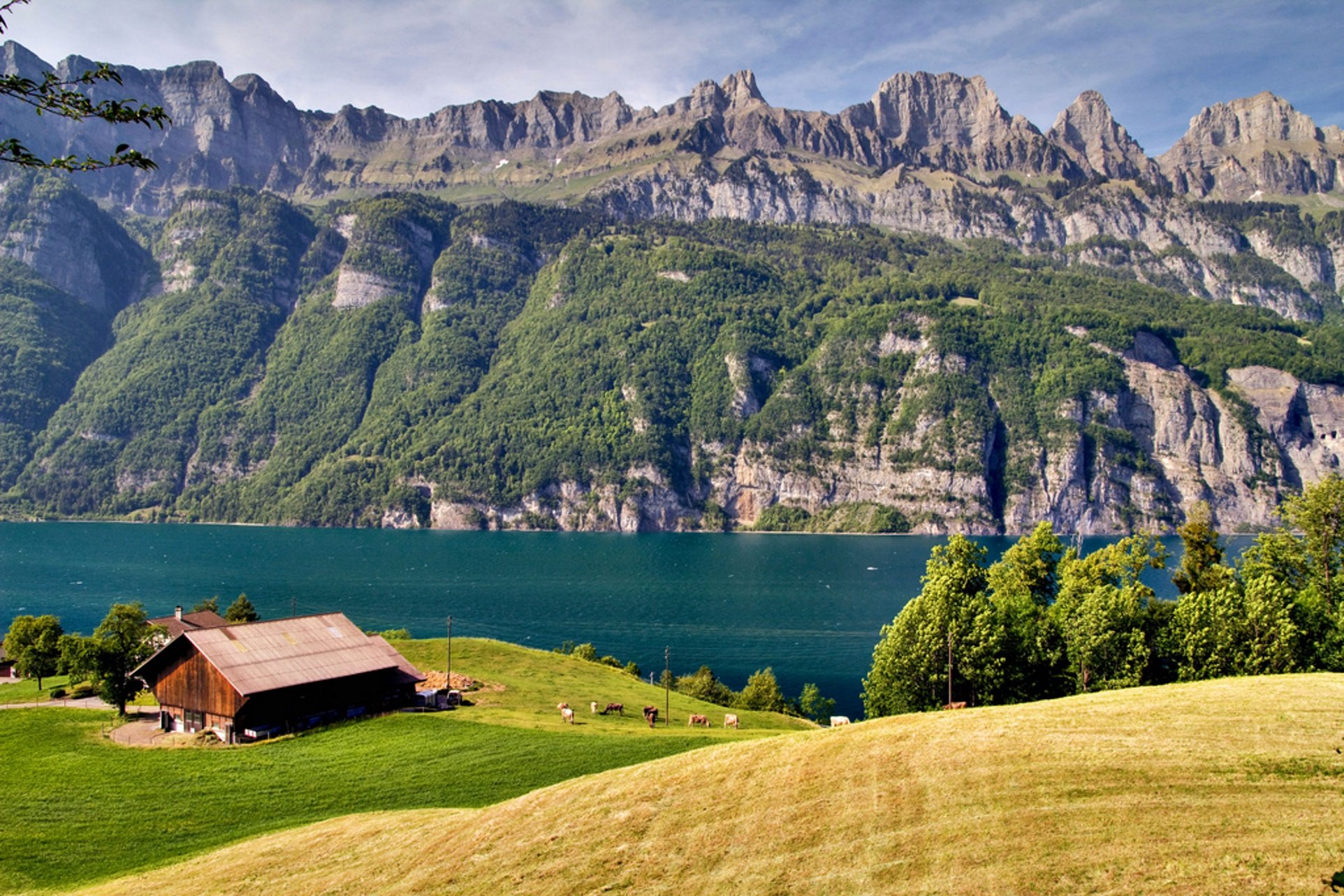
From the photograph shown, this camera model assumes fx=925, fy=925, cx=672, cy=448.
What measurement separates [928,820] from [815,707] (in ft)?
178

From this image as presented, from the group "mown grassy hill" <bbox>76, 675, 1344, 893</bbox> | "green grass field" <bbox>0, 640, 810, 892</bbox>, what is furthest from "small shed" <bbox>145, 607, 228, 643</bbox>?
"mown grassy hill" <bbox>76, 675, 1344, 893</bbox>

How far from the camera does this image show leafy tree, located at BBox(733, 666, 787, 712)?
2840 inches

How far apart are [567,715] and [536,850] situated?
27944 mm

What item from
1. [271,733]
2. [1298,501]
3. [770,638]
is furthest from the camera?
[770,638]

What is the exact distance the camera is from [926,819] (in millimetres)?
23531

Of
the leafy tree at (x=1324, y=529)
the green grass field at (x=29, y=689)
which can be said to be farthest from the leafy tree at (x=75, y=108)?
the leafy tree at (x=1324, y=529)

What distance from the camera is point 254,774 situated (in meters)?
40.9

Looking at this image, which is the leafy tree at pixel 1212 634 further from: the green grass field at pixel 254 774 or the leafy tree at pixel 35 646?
the leafy tree at pixel 35 646

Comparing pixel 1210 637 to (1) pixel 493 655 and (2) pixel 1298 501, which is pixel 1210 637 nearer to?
(2) pixel 1298 501

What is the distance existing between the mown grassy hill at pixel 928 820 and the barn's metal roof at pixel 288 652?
2002 centimetres

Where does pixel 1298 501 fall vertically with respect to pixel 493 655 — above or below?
above

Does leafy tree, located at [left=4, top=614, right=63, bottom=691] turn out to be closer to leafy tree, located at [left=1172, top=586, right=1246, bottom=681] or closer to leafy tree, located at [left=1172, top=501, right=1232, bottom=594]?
leafy tree, located at [left=1172, top=586, right=1246, bottom=681]

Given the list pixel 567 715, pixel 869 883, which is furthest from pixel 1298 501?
pixel 869 883

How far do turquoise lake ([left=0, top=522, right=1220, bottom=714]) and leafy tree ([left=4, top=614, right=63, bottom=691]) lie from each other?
37.9 m
